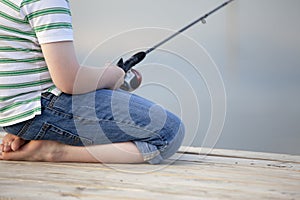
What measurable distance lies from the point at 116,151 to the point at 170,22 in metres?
1.22

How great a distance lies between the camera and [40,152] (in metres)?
1.42

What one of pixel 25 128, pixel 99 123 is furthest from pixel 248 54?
pixel 25 128

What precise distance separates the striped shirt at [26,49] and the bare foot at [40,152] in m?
0.10

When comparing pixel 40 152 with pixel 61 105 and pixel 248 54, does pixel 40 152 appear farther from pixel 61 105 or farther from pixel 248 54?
pixel 248 54

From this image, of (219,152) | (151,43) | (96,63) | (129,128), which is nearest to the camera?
(129,128)

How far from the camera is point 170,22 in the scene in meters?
2.50

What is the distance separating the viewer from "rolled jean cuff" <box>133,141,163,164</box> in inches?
55.4

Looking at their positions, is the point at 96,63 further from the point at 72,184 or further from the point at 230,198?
the point at 230,198

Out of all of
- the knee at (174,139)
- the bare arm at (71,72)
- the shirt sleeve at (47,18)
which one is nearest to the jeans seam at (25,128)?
the bare arm at (71,72)

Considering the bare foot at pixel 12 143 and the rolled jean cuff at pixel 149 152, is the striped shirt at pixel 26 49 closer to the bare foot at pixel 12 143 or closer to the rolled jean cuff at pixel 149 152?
the bare foot at pixel 12 143

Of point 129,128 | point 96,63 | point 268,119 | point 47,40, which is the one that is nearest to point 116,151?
point 129,128

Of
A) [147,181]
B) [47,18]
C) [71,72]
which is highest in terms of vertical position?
[47,18]

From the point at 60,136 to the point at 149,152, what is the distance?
0.25m

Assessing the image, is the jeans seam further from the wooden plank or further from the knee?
the knee
